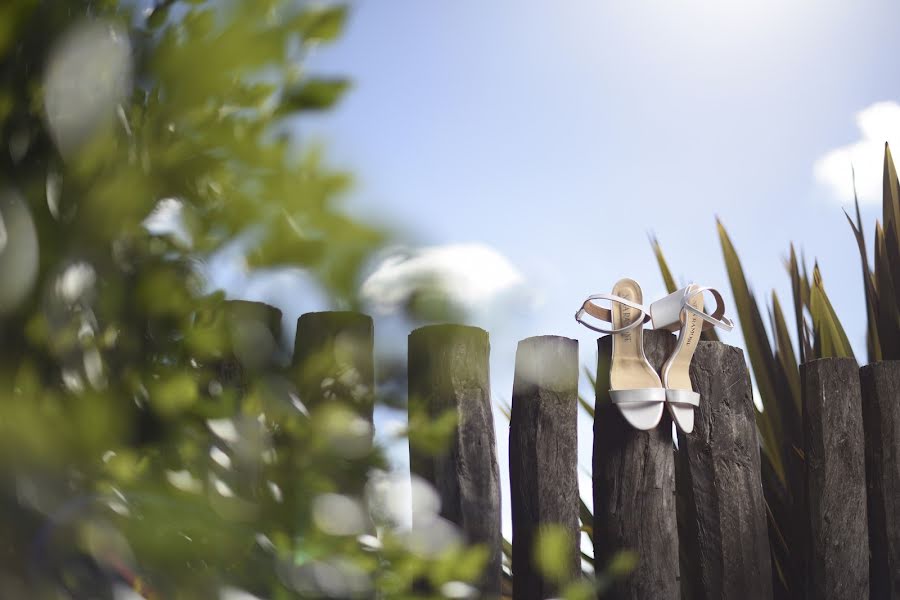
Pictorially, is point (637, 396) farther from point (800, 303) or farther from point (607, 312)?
point (800, 303)

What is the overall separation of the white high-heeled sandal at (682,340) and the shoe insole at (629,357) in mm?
59

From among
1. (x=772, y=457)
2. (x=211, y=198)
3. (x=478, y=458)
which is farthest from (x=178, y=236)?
(x=772, y=457)

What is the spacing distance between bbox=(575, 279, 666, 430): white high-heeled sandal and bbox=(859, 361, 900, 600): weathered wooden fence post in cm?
89

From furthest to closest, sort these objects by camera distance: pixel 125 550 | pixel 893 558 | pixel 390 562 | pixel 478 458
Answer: pixel 893 558 → pixel 478 458 → pixel 390 562 → pixel 125 550

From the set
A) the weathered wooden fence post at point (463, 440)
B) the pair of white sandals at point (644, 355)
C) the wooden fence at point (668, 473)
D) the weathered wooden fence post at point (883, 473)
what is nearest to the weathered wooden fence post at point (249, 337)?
the wooden fence at point (668, 473)

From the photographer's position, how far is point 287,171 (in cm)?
45

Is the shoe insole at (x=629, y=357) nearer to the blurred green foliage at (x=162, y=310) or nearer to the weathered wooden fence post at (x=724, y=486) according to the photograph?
the weathered wooden fence post at (x=724, y=486)

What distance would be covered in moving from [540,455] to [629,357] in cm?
41

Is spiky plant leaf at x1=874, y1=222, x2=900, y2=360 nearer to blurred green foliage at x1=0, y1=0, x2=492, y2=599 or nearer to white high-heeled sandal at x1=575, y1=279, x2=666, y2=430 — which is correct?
white high-heeled sandal at x1=575, y1=279, x2=666, y2=430

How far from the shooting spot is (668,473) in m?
2.26

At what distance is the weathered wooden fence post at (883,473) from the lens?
2.58m

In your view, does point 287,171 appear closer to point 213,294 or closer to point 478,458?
point 213,294

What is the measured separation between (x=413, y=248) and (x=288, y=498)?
183 mm

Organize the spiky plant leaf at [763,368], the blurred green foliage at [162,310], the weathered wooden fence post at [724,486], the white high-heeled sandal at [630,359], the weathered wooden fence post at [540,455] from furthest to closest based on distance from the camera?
the spiky plant leaf at [763,368], the weathered wooden fence post at [724,486], the white high-heeled sandal at [630,359], the weathered wooden fence post at [540,455], the blurred green foliage at [162,310]
